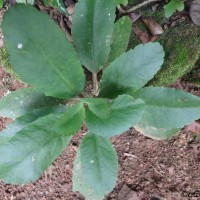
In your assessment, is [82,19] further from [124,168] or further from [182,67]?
[124,168]

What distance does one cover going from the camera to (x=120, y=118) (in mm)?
1138

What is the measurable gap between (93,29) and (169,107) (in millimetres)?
397

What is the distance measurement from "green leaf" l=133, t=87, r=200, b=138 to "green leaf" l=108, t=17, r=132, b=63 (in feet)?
0.77

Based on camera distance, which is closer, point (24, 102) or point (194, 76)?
point (24, 102)

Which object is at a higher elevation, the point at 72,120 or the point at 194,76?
the point at 72,120

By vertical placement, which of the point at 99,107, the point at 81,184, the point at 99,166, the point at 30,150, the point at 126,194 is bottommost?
the point at 126,194

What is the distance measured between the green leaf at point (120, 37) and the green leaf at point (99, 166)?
40 cm

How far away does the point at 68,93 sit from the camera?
1.38 meters

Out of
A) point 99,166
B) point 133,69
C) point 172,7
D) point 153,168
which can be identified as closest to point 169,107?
point 133,69

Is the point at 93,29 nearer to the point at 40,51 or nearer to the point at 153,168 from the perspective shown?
the point at 40,51

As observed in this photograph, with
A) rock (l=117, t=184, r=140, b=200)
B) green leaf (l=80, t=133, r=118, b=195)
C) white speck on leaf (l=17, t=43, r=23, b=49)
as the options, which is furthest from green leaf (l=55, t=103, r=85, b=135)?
Result: rock (l=117, t=184, r=140, b=200)

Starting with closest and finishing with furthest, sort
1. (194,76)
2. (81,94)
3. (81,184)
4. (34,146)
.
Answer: (34,146), (81,94), (81,184), (194,76)

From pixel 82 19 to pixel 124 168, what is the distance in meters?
0.82

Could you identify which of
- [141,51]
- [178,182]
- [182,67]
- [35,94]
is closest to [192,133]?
[178,182]
